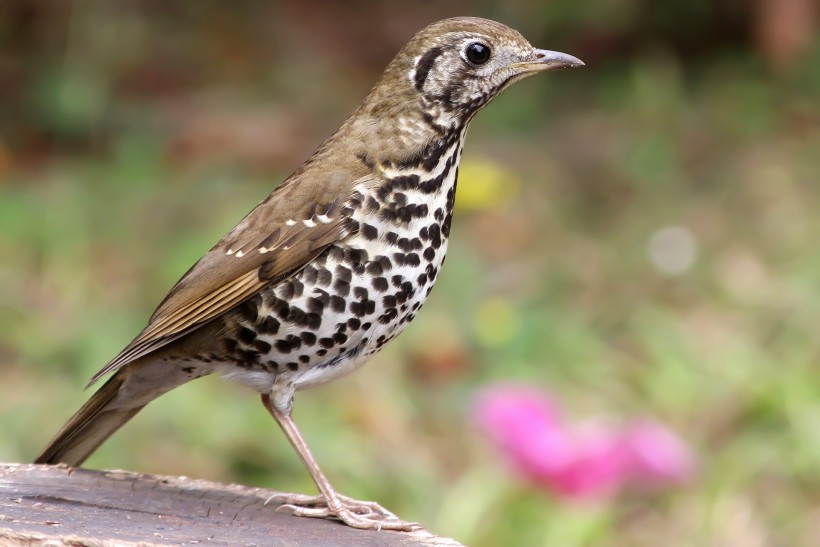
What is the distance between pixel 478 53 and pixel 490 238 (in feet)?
10.6

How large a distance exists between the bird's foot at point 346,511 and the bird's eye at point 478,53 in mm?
1110

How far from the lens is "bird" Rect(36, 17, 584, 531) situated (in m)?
3.17

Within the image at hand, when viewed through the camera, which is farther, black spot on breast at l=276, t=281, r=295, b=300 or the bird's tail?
the bird's tail

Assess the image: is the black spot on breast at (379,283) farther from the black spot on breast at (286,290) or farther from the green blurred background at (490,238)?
the green blurred background at (490,238)

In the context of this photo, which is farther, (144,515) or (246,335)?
(246,335)

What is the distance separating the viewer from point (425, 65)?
326cm

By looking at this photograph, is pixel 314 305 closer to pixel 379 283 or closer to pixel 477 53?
pixel 379 283

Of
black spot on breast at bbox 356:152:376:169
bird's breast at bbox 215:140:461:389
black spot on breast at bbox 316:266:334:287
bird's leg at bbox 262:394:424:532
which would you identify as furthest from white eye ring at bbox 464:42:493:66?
bird's leg at bbox 262:394:424:532

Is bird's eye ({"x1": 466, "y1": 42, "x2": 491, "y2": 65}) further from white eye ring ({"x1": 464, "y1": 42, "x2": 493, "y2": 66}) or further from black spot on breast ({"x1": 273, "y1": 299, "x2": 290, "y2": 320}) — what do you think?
→ black spot on breast ({"x1": 273, "y1": 299, "x2": 290, "y2": 320})

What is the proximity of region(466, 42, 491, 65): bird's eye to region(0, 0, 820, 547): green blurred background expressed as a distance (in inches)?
64.5

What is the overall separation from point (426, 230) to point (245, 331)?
0.50 meters

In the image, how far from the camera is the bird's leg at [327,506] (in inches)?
129

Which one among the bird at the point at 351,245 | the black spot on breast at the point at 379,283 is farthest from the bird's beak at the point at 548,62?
the black spot on breast at the point at 379,283

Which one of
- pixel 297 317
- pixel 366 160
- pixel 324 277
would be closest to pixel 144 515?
pixel 297 317
